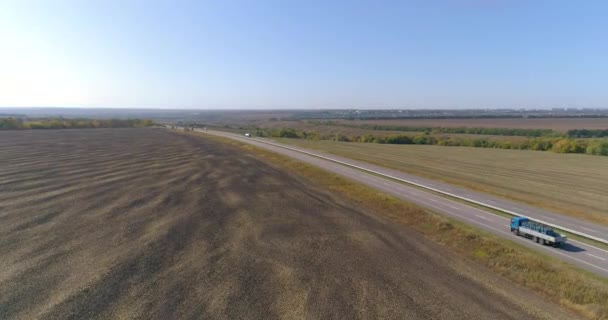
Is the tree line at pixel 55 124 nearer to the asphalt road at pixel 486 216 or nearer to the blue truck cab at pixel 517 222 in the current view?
the asphalt road at pixel 486 216

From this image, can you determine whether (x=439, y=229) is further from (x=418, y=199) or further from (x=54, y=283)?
(x=54, y=283)

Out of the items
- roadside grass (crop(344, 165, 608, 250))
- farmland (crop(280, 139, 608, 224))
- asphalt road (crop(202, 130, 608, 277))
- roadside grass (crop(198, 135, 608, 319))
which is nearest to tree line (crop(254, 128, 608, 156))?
farmland (crop(280, 139, 608, 224))

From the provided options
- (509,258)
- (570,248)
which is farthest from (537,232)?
(509,258)

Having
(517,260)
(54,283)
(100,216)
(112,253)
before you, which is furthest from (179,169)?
(517,260)

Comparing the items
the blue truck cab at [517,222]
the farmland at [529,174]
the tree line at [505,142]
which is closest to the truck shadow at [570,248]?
the blue truck cab at [517,222]

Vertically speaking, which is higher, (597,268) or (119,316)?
(119,316)

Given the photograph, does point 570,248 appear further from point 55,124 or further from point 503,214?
point 55,124
